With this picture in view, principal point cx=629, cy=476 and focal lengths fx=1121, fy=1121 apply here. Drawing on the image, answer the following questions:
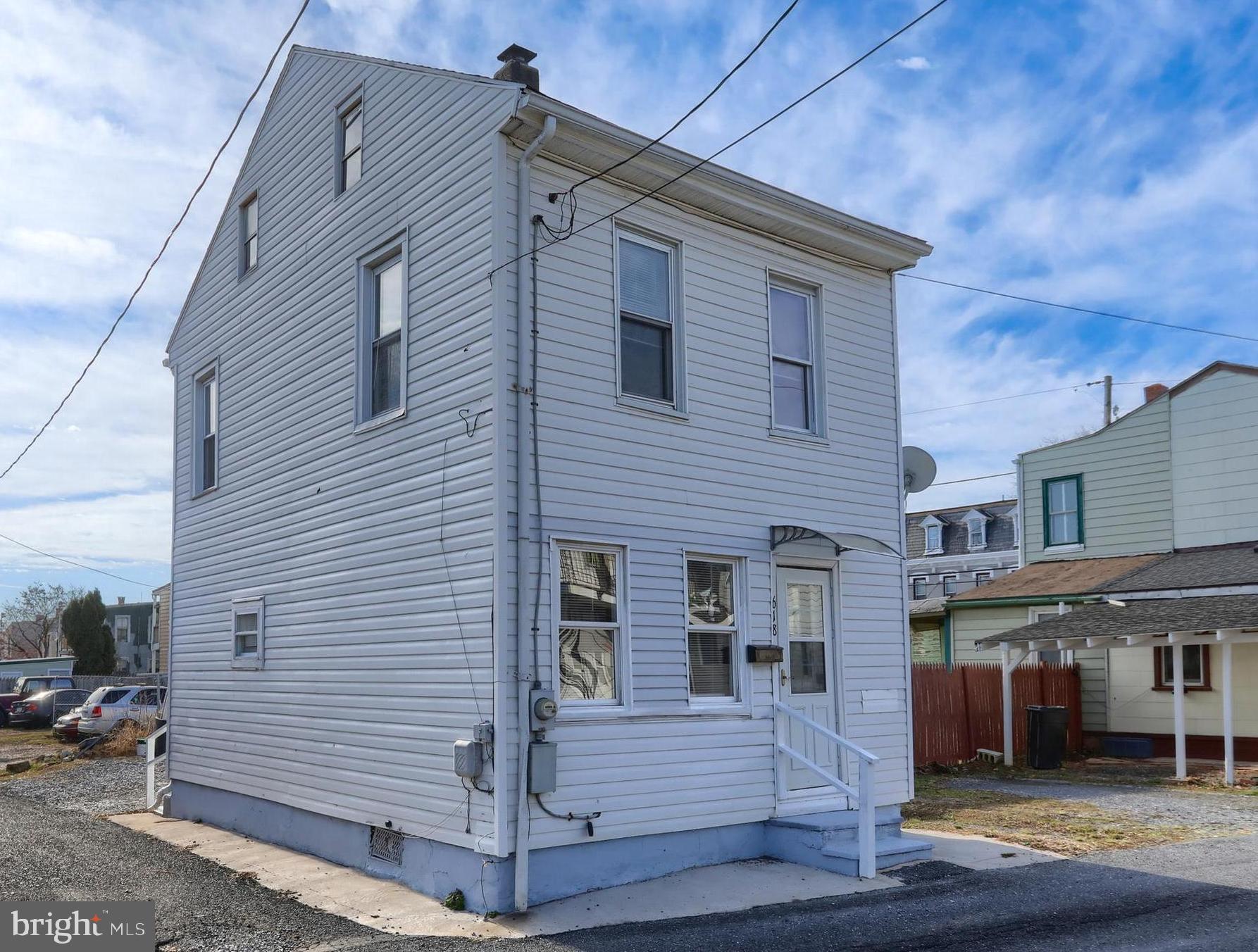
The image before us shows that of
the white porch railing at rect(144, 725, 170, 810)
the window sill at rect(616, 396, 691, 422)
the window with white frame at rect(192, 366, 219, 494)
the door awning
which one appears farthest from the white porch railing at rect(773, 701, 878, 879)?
the white porch railing at rect(144, 725, 170, 810)

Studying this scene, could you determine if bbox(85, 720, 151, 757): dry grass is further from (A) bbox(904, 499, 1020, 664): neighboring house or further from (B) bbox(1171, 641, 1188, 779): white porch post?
(A) bbox(904, 499, 1020, 664): neighboring house

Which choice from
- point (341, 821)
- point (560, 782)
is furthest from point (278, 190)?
point (560, 782)

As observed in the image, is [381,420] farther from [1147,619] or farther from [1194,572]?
[1194,572]

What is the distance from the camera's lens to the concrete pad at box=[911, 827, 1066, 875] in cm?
1014

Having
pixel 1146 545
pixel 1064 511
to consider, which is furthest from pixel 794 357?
pixel 1064 511

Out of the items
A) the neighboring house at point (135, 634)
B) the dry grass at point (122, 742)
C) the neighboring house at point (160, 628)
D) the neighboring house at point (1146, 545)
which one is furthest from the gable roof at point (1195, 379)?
the neighboring house at point (135, 634)

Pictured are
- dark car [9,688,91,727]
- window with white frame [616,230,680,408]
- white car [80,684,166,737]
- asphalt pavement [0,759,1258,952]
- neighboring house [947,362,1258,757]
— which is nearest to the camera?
asphalt pavement [0,759,1258,952]

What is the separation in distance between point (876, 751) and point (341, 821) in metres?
5.34

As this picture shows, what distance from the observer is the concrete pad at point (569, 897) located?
8062 mm

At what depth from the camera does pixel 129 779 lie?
19078 mm

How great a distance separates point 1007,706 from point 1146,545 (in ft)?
16.6

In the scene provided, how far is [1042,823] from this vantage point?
12430mm

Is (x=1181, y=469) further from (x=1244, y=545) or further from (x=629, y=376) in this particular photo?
(x=629, y=376)

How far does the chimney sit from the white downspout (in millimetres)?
674
